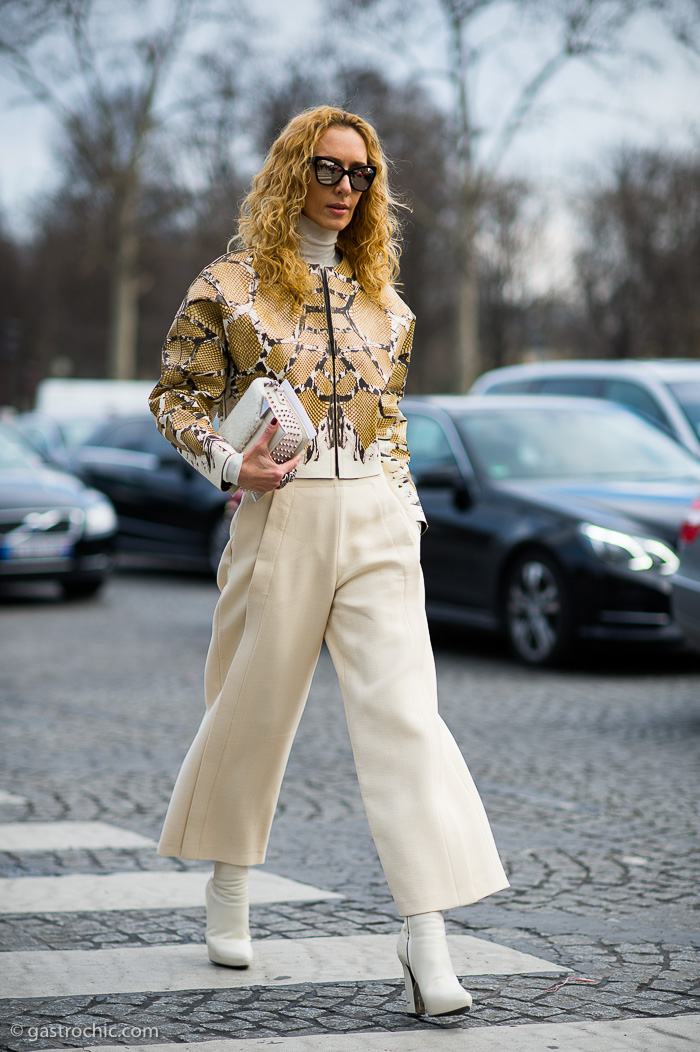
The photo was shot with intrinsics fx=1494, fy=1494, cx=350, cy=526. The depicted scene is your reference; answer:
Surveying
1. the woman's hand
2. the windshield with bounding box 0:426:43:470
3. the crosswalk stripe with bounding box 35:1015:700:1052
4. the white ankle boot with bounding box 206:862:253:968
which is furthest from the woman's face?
the windshield with bounding box 0:426:43:470

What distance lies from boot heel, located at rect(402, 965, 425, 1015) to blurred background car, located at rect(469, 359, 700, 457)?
852cm

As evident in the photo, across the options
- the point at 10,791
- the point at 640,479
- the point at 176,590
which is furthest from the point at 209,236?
the point at 10,791

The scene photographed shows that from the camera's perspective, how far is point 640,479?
9039 mm

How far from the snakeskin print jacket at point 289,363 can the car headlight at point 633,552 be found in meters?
4.92

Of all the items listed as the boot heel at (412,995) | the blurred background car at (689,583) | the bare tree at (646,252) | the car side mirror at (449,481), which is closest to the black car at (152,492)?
the car side mirror at (449,481)

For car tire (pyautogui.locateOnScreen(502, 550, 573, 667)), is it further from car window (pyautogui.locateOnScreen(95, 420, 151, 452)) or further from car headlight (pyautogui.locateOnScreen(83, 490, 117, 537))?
car window (pyautogui.locateOnScreen(95, 420, 151, 452))

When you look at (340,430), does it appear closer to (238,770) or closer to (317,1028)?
(238,770)

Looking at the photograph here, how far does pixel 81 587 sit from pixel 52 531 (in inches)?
28.0

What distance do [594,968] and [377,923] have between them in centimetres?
61

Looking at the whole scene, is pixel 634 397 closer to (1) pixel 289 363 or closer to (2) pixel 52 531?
(2) pixel 52 531

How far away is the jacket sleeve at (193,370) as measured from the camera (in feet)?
10.6

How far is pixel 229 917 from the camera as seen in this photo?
11.1ft

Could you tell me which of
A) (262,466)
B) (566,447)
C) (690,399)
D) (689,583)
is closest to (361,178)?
(262,466)

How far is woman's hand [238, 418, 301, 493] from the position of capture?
10.1 feet
